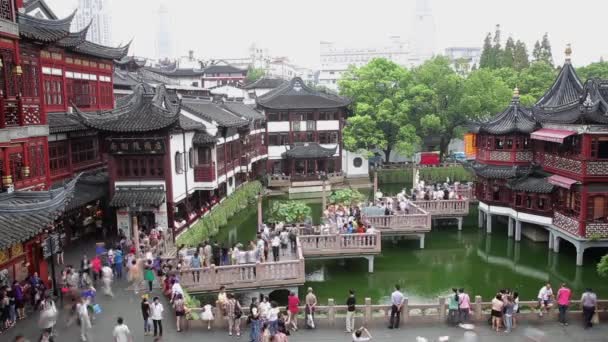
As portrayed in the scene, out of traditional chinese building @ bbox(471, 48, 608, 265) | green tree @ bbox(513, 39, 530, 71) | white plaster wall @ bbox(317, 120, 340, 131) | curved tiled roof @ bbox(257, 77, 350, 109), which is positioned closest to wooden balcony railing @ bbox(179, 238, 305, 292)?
traditional chinese building @ bbox(471, 48, 608, 265)

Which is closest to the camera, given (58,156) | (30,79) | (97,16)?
(30,79)

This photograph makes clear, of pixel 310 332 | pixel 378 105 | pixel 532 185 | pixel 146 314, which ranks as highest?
pixel 378 105

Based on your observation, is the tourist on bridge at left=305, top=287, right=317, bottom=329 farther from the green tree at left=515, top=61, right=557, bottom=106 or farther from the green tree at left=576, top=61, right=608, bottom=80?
the green tree at left=576, top=61, right=608, bottom=80

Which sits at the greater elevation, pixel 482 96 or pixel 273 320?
pixel 482 96

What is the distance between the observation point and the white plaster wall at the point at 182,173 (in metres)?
27.7

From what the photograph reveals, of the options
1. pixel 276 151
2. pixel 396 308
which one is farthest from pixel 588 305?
pixel 276 151

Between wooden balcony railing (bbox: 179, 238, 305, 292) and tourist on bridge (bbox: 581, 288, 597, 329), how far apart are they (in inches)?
391

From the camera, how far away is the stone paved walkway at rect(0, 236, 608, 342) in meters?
16.1

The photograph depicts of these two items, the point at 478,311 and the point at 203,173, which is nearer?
the point at 478,311

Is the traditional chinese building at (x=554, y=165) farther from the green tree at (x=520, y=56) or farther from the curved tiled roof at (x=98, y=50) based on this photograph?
the green tree at (x=520, y=56)

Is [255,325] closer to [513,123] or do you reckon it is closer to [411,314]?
[411,314]

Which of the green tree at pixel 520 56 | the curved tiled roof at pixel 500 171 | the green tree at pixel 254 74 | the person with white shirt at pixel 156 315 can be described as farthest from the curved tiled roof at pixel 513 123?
the green tree at pixel 254 74

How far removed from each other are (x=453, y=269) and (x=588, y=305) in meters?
10.4

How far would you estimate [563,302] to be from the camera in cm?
1766
